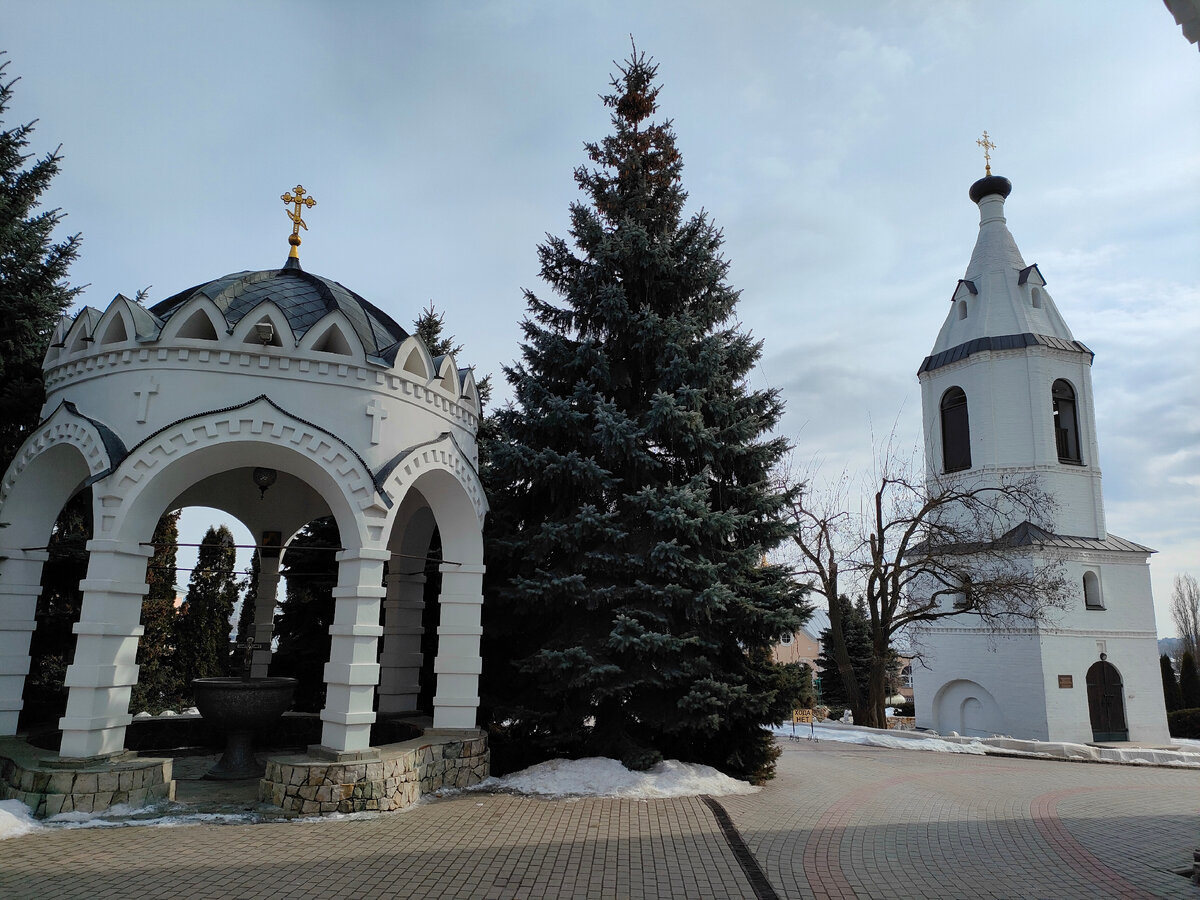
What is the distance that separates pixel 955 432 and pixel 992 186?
7.81 m

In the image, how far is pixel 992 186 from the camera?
23.7 meters

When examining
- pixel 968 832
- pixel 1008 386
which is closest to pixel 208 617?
pixel 968 832

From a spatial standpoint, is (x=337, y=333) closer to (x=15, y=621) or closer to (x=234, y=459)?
(x=234, y=459)

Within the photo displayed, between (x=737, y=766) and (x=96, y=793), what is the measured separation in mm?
7167

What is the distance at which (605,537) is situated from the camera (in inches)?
386

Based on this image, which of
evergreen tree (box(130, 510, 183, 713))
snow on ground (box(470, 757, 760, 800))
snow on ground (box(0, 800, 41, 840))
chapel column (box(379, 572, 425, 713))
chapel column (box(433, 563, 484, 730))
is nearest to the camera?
snow on ground (box(0, 800, 41, 840))

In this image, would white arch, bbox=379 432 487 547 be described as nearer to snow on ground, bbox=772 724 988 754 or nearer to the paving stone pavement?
the paving stone pavement

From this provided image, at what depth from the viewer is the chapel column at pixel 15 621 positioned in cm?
853

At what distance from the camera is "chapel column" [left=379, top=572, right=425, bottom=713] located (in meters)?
11.4

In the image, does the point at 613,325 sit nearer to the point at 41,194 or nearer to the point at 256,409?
the point at 256,409

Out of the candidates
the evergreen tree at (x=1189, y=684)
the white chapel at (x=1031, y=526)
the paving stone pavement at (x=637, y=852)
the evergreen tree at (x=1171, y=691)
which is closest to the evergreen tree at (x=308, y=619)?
the paving stone pavement at (x=637, y=852)

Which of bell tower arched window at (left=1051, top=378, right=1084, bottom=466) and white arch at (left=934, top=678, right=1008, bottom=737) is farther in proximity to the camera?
bell tower arched window at (left=1051, top=378, right=1084, bottom=466)

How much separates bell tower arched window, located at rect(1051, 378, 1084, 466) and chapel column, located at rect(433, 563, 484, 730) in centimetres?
1897

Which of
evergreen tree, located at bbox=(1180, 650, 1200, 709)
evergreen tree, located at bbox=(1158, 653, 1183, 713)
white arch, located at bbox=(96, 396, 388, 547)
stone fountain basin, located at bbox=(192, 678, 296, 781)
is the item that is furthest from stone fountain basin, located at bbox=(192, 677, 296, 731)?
evergreen tree, located at bbox=(1180, 650, 1200, 709)
